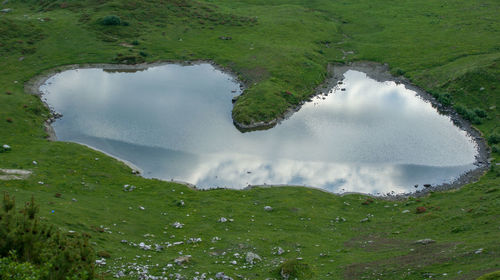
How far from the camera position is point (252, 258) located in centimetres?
3731

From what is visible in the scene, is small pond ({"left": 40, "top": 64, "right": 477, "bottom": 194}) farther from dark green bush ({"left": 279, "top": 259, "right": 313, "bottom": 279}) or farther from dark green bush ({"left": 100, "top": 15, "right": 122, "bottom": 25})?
dark green bush ({"left": 279, "top": 259, "right": 313, "bottom": 279})

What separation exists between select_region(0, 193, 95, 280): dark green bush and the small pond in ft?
114

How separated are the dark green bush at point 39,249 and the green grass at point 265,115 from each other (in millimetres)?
6904

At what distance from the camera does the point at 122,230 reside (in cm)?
4197

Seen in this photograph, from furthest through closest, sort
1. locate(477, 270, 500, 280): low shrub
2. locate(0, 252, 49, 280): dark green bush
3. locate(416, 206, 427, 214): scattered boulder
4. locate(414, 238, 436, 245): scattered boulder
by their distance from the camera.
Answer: locate(416, 206, 427, 214): scattered boulder < locate(414, 238, 436, 245): scattered boulder < locate(477, 270, 500, 280): low shrub < locate(0, 252, 49, 280): dark green bush

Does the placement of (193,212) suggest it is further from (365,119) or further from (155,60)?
(155,60)

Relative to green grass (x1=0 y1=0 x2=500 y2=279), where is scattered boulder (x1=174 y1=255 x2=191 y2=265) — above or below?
below

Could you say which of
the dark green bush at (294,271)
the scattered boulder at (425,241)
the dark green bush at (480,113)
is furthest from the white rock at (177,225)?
the dark green bush at (480,113)

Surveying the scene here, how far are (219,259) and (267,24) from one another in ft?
320

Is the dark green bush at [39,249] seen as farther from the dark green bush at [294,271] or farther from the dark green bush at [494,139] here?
the dark green bush at [494,139]

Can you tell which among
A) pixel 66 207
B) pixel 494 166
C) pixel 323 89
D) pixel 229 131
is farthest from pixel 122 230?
pixel 323 89

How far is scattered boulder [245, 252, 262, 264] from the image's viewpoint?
37.1 meters

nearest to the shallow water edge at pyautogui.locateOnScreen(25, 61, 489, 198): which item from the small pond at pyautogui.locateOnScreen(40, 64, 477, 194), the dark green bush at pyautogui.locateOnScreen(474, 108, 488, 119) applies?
the small pond at pyautogui.locateOnScreen(40, 64, 477, 194)

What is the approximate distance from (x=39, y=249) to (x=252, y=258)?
→ 696 inches
